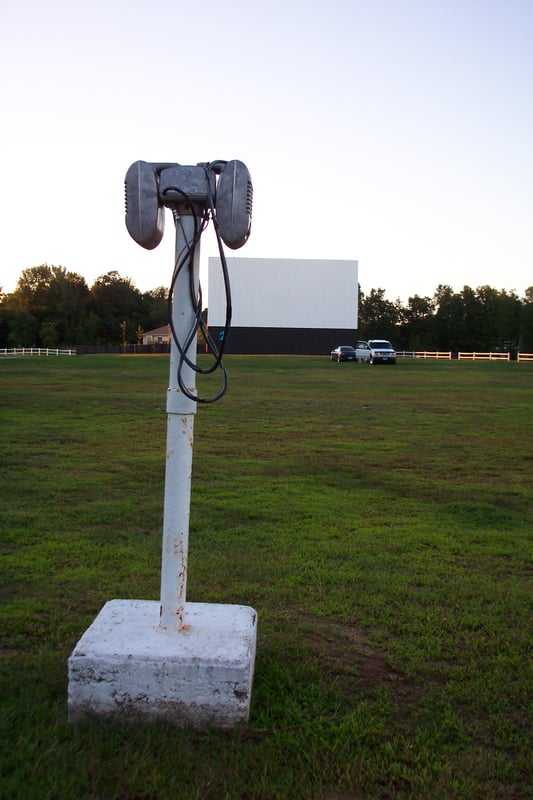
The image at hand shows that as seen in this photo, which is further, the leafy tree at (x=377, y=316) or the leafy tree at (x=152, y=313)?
the leafy tree at (x=152, y=313)

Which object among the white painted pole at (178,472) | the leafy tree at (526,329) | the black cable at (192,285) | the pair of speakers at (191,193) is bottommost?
the white painted pole at (178,472)

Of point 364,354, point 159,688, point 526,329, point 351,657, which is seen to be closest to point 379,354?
point 364,354

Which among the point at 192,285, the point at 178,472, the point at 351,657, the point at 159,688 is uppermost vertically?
the point at 192,285

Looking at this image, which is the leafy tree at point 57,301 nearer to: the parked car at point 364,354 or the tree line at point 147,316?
the tree line at point 147,316

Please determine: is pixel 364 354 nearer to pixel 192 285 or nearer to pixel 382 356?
pixel 382 356

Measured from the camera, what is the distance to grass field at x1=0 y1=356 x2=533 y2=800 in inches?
104

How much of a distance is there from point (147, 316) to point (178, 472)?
109723 mm

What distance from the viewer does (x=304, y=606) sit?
13.9 feet

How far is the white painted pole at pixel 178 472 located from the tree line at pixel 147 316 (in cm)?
9128

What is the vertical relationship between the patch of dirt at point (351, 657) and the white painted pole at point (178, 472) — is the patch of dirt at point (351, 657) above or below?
below

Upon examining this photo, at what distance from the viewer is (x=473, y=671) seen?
3.47m

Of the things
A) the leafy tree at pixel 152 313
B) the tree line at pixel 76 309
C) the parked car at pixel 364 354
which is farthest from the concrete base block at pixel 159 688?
the leafy tree at pixel 152 313

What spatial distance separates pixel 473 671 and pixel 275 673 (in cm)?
93

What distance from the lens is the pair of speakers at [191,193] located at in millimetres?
3082
